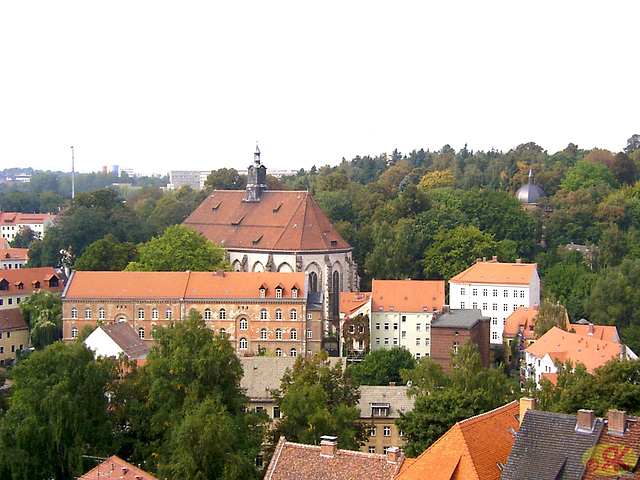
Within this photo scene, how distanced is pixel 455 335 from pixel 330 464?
1246 inches

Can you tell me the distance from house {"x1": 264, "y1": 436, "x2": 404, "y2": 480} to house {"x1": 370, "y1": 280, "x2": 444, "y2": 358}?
35045 mm

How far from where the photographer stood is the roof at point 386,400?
148 ft

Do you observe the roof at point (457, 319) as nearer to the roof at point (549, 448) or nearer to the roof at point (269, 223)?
the roof at point (269, 223)

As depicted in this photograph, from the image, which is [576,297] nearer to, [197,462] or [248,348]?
[248,348]

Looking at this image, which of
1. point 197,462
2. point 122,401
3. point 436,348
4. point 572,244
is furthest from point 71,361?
point 572,244

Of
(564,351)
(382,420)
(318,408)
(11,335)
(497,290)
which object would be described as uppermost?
(497,290)

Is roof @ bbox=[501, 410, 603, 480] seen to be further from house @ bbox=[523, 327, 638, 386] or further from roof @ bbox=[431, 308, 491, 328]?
roof @ bbox=[431, 308, 491, 328]

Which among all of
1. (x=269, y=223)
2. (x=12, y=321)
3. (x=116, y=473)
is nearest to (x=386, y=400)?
(x=116, y=473)

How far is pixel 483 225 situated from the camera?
289ft

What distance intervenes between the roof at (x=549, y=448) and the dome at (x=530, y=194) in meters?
80.7

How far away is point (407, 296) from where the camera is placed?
64750 mm

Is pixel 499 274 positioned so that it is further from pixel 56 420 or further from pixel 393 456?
pixel 393 456

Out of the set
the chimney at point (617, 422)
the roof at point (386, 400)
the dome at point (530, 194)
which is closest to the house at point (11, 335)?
the roof at point (386, 400)

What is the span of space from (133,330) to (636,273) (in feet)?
120
